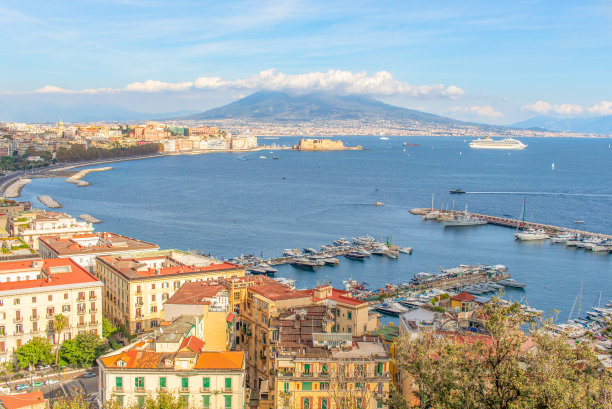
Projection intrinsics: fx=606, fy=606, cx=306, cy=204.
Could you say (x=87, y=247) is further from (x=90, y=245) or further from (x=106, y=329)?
(x=106, y=329)

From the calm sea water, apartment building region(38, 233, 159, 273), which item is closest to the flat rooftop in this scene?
apartment building region(38, 233, 159, 273)

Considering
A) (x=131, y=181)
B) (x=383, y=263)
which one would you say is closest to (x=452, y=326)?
(x=383, y=263)

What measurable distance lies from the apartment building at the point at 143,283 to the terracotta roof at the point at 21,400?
7246 mm

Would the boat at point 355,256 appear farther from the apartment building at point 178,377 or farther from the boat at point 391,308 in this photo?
the apartment building at point 178,377

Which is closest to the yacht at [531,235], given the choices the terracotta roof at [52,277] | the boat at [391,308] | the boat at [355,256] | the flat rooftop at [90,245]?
the boat at [355,256]

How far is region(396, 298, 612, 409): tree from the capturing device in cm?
799

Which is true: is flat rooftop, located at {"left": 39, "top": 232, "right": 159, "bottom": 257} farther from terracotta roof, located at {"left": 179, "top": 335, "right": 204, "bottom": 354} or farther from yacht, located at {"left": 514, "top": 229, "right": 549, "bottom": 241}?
yacht, located at {"left": 514, "top": 229, "right": 549, "bottom": 241}

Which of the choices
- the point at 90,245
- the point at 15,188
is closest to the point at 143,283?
the point at 90,245

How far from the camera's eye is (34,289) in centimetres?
1989

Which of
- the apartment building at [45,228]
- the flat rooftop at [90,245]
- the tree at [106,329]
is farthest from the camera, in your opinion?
the apartment building at [45,228]

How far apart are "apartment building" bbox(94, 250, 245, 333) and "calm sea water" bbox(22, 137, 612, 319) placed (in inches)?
446

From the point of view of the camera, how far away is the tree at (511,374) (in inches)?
315

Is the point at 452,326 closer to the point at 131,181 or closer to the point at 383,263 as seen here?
the point at 383,263

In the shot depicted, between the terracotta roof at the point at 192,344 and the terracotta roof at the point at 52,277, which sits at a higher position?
the terracotta roof at the point at 192,344
